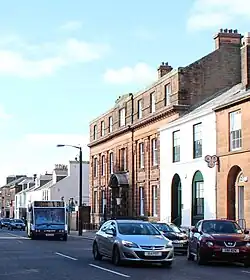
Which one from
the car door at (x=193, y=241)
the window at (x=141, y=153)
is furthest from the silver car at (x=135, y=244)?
the window at (x=141, y=153)

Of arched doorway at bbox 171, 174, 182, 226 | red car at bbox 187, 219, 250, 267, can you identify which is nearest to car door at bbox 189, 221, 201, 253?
red car at bbox 187, 219, 250, 267

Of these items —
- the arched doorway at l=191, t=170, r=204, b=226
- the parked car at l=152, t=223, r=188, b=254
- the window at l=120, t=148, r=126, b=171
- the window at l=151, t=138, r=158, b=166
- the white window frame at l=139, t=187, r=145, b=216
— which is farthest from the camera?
the window at l=120, t=148, r=126, b=171

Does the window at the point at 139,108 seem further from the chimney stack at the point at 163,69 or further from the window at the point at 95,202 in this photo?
the window at the point at 95,202

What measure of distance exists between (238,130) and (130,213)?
21.9 metres

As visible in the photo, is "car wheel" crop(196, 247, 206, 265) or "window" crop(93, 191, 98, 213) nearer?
"car wheel" crop(196, 247, 206, 265)

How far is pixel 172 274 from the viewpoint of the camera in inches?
699

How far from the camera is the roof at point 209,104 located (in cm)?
3801

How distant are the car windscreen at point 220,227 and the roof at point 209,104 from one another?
46.5 ft

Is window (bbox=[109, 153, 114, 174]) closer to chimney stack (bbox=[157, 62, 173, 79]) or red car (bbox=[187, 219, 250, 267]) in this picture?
chimney stack (bbox=[157, 62, 173, 79])

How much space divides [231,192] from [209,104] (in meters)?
7.81

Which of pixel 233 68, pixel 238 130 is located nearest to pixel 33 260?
pixel 238 130

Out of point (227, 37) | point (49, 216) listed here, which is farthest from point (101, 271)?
point (227, 37)

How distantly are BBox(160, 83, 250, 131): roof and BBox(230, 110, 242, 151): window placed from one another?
1.10 metres

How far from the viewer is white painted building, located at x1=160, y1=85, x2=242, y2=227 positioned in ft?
125
